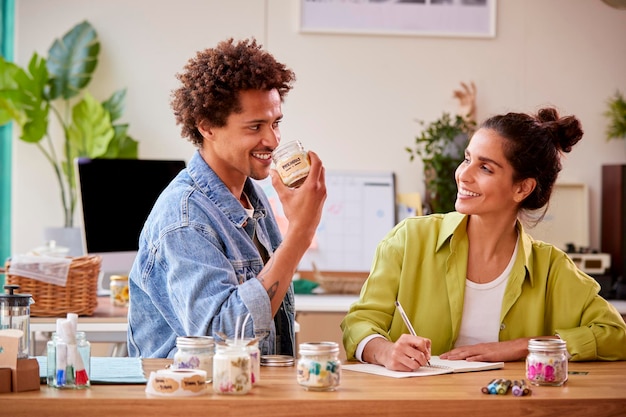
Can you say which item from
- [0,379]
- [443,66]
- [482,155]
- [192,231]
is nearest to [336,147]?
[443,66]

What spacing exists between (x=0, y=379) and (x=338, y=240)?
294 centimetres

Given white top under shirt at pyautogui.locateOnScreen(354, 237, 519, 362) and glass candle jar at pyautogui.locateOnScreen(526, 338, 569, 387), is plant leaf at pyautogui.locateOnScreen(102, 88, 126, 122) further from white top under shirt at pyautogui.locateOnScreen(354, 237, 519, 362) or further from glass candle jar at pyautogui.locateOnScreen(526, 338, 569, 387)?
glass candle jar at pyautogui.locateOnScreen(526, 338, 569, 387)

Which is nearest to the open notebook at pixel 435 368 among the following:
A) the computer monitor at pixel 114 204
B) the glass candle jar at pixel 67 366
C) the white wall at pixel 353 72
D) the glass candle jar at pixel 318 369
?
the glass candle jar at pixel 318 369

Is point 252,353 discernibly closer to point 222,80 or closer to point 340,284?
point 222,80

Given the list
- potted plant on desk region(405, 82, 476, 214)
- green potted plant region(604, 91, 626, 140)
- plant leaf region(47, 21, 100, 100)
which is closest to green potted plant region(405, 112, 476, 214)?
potted plant on desk region(405, 82, 476, 214)

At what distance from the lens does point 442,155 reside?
4477 millimetres

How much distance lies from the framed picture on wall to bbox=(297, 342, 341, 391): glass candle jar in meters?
2.99

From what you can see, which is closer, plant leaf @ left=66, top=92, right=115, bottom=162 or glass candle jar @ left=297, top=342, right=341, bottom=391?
glass candle jar @ left=297, top=342, right=341, bottom=391

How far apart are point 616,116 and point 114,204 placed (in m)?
2.46

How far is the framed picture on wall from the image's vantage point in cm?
457

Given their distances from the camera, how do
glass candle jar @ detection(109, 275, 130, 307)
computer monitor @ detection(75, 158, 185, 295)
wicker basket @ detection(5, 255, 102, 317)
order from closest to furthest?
wicker basket @ detection(5, 255, 102, 317), glass candle jar @ detection(109, 275, 130, 307), computer monitor @ detection(75, 158, 185, 295)

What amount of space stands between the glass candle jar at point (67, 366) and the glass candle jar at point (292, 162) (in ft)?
1.91

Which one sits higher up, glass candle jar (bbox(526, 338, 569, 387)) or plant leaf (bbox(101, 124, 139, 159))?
plant leaf (bbox(101, 124, 139, 159))

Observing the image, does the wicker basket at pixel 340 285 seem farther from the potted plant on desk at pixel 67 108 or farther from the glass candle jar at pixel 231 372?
the glass candle jar at pixel 231 372
